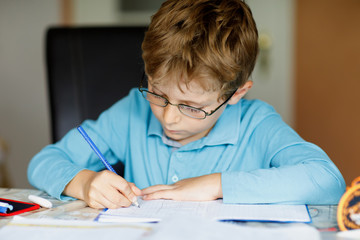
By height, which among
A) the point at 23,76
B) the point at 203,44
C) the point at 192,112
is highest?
the point at 203,44

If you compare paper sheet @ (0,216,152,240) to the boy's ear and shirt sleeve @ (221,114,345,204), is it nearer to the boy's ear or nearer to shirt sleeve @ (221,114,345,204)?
shirt sleeve @ (221,114,345,204)

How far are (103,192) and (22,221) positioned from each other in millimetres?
151

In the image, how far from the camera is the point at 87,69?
4.44ft

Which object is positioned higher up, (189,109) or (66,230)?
(189,109)

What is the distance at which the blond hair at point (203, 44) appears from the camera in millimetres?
856

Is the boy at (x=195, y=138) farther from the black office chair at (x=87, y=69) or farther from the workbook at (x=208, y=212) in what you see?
the black office chair at (x=87, y=69)

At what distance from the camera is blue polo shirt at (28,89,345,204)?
0.80 metres

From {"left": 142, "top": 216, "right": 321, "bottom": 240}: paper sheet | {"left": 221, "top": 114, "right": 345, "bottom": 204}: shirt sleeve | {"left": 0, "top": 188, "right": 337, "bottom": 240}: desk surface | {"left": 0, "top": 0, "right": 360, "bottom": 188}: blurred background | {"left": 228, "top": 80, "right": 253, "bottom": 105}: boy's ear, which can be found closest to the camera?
{"left": 142, "top": 216, "right": 321, "bottom": 240}: paper sheet

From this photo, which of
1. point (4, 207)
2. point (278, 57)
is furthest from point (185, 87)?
point (278, 57)

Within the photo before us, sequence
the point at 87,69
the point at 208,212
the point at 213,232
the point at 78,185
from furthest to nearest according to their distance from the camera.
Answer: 1. the point at 87,69
2. the point at 78,185
3. the point at 208,212
4. the point at 213,232

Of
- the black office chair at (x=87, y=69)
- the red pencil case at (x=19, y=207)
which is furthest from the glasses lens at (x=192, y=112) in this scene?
the black office chair at (x=87, y=69)

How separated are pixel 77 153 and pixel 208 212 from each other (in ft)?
1.54

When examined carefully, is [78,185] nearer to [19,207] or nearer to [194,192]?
[19,207]

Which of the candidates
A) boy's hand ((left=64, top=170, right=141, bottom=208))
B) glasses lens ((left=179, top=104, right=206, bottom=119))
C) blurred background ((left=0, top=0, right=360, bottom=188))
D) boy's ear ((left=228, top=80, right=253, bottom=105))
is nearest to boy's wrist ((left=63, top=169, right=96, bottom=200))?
boy's hand ((left=64, top=170, right=141, bottom=208))
